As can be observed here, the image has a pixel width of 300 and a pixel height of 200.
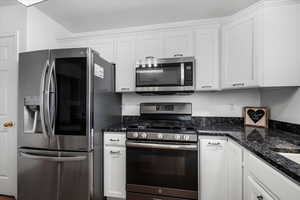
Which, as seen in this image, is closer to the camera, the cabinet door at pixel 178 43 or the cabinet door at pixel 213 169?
the cabinet door at pixel 213 169

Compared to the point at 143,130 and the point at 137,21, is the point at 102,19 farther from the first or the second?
the point at 143,130

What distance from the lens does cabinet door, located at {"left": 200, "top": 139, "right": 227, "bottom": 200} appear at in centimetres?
176

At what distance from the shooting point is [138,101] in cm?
268

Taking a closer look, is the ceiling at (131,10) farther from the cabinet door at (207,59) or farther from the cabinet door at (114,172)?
the cabinet door at (114,172)

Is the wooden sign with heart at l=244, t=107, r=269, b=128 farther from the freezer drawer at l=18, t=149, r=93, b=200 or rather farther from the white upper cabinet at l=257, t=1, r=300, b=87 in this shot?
the freezer drawer at l=18, t=149, r=93, b=200

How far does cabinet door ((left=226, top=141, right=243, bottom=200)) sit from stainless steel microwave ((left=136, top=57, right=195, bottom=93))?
0.87 meters

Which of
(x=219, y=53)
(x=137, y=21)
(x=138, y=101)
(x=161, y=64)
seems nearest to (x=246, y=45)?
(x=219, y=53)

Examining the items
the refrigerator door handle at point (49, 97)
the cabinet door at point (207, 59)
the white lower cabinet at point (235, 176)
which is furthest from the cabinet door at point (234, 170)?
the refrigerator door handle at point (49, 97)

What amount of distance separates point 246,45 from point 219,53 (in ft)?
1.11

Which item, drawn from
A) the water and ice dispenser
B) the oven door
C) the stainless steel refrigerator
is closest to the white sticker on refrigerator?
the stainless steel refrigerator

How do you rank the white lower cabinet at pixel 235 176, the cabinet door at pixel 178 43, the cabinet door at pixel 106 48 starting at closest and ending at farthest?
the white lower cabinet at pixel 235 176, the cabinet door at pixel 178 43, the cabinet door at pixel 106 48

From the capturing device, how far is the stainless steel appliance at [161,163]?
176 cm

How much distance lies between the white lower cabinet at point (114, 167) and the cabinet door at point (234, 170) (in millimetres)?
1238

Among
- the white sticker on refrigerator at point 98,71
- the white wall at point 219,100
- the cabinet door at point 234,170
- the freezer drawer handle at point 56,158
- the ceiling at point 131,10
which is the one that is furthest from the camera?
the white wall at point 219,100
